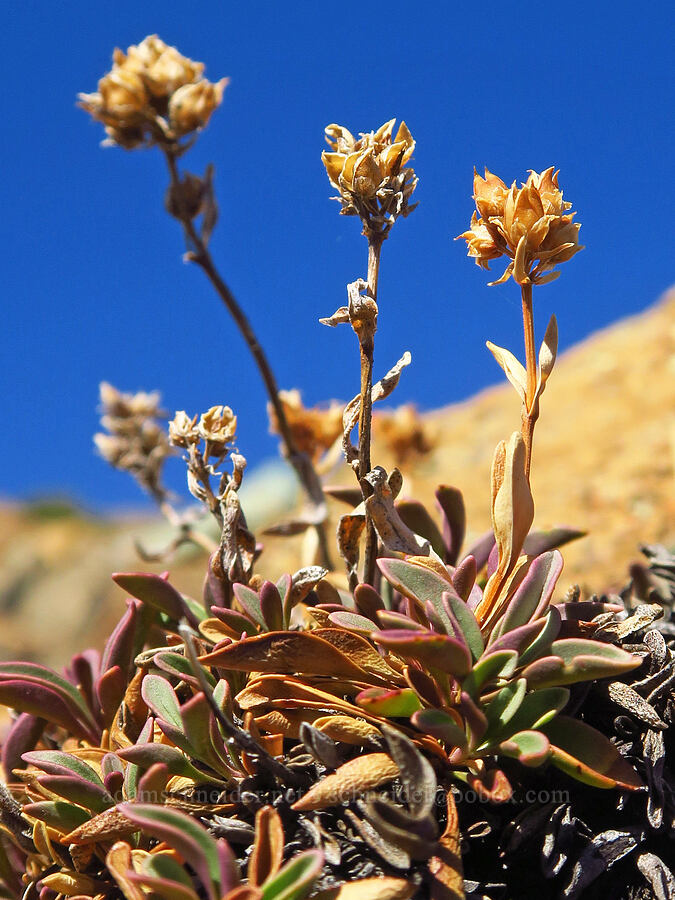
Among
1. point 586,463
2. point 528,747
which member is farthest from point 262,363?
point 586,463

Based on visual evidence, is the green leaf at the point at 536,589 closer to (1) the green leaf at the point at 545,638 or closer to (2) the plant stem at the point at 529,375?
(1) the green leaf at the point at 545,638

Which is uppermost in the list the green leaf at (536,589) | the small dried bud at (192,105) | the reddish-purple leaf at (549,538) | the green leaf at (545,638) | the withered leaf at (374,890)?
the small dried bud at (192,105)

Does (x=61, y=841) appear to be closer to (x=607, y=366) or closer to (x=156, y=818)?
(x=156, y=818)

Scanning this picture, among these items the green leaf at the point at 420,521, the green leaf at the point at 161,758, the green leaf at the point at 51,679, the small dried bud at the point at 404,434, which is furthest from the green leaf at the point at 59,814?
the small dried bud at the point at 404,434

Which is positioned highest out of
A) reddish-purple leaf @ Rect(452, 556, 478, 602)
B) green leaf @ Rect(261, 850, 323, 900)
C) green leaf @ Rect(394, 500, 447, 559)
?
green leaf @ Rect(394, 500, 447, 559)

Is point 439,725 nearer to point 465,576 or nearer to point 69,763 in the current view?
point 465,576

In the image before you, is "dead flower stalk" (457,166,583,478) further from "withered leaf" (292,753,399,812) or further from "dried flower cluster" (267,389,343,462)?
"dried flower cluster" (267,389,343,462)

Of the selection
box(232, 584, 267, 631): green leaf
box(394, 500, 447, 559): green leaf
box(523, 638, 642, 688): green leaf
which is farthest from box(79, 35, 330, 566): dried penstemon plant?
box(523, 638, 642, 688): green leaf

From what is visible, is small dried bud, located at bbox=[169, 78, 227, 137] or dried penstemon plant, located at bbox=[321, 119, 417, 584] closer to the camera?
dried penstemon plant, located at bbox=[321, 119, 417, 584]

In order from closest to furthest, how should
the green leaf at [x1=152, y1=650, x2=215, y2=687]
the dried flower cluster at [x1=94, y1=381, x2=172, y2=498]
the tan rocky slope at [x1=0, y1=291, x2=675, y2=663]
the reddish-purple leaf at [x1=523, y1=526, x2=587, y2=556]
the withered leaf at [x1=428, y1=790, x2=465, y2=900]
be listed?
the withered leaf at [x1=428, y1=790, x2=465, y2=900]
the green leaf at [x1=152, y1=650, x2=215, y2=687]
the reddish-purple leaf at [x1=523, y1=526, x2=587, y2=556]
the dried flower cluster at [x1=94, y1=381, x2=172, y2=498]
the tan rocky slope at [x1=0, y1=291, x2=675, y2=663]
